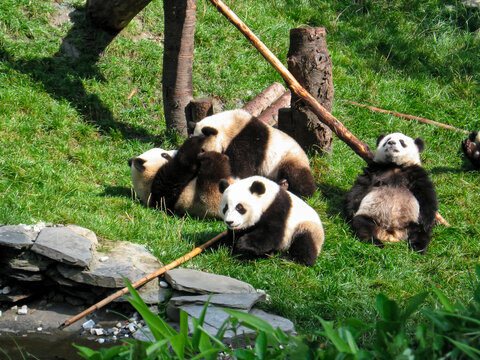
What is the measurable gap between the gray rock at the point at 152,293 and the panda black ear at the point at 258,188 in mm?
1177

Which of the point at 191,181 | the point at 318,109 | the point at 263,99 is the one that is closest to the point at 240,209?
the point at 191,181

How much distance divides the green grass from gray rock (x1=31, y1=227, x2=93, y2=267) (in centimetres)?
47

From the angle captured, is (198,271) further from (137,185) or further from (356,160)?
(356,160)

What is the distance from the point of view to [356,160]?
7.43m

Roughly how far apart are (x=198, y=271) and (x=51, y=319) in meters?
1.24

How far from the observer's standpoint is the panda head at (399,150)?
5.79m

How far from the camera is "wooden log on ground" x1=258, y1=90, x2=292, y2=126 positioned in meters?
7.69

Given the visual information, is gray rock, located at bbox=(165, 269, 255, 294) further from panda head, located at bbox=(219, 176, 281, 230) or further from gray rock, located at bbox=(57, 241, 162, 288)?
panda head, located at bbox=(219, 176, 281, 230)

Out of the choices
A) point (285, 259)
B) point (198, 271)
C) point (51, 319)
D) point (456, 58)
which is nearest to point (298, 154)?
point (285, 259)

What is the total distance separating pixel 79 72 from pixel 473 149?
5.92 m

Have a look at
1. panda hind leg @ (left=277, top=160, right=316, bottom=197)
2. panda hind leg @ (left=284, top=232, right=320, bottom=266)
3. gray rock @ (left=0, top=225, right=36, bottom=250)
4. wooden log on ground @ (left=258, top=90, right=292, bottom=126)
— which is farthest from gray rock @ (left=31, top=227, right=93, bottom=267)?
wooden log on ground @ (left=258, top=90, right=292, bottom=126)

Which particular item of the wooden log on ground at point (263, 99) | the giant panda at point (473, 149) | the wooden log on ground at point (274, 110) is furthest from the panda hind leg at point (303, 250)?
the giant panda at point (473, 149)

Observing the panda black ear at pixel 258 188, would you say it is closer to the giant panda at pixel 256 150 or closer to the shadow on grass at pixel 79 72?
the giant panda at pixel 256 150

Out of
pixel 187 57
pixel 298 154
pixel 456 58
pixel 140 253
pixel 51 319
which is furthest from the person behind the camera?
pixel 456 58
